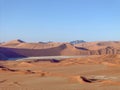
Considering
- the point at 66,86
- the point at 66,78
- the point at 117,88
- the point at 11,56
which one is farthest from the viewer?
the point at 11,56

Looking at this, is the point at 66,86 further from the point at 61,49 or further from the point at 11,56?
the point at 61,49

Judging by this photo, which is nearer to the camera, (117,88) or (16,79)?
(117,88)

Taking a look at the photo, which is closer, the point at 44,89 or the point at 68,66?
the point at 44,89

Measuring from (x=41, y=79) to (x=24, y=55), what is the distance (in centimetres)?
3209

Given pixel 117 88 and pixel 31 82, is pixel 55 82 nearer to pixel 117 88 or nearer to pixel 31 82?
pixel 31 82

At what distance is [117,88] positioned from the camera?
16.0m

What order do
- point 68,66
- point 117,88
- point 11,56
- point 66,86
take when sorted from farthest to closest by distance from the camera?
point 11,56, point 68,66, point 66,86, point 117,88

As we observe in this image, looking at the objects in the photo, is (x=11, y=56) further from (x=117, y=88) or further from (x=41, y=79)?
(x=117, y=88)

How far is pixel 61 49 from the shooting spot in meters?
56.1

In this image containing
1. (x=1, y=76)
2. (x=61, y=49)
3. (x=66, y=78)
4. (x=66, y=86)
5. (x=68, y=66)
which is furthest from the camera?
(x=61, y=49)

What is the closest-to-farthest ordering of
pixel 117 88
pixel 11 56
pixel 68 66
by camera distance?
1. pixel 117 88
2. pixel 68 66
3. pixel 11 56

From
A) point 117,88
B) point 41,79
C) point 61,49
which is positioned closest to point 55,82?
point 41,79

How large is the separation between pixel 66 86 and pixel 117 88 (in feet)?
9.13

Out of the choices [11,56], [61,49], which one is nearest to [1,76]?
[11,56]
